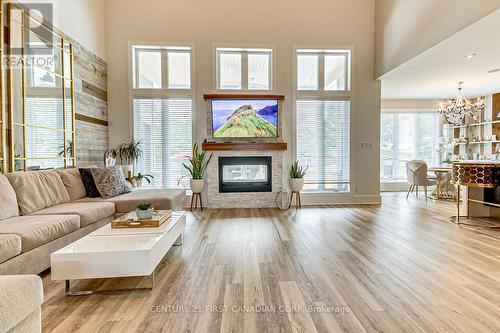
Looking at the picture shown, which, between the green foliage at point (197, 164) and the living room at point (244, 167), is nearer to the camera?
the living room at point (244, 167)

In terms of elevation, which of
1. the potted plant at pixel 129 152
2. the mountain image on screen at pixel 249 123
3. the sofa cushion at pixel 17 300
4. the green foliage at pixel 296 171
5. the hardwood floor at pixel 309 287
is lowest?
the hardwood floor at pixel 309 287

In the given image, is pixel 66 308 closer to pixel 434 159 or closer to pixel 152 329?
pixel 152 329

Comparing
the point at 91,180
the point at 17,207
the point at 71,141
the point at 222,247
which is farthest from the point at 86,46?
the point at 222,247

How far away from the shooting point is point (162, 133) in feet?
18.3

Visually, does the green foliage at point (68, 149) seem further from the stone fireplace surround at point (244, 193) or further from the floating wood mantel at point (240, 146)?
the stone fireplace surround at point (244, 193)

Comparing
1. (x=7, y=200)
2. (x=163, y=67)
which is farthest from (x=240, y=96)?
(x=7, y=200)

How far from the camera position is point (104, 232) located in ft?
8.11

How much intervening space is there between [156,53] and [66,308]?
5059 millimetres

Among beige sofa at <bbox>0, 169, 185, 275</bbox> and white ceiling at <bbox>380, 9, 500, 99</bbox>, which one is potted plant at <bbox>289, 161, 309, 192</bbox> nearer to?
beige sofa at <bbox>0, 169, 185, 275</bbox>

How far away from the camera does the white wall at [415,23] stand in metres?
3.31

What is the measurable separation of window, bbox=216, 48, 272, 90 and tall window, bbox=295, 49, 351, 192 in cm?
76

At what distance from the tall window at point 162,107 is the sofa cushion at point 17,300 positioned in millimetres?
4457

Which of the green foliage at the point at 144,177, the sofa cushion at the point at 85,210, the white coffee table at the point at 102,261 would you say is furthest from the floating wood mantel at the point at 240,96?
the white coffee table at the point at 102,261

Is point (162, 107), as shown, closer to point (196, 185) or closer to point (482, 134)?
point (196, 185)
